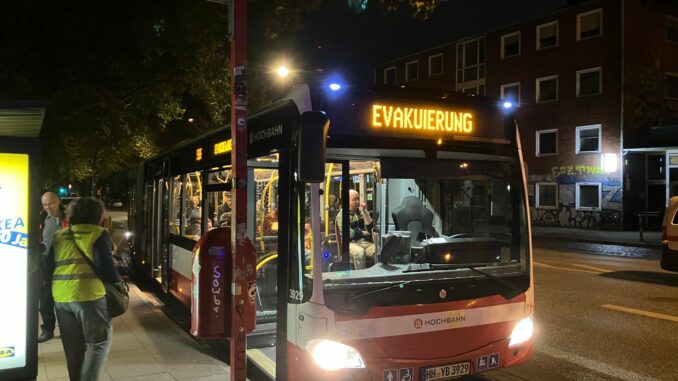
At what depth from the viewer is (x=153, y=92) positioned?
13.2m

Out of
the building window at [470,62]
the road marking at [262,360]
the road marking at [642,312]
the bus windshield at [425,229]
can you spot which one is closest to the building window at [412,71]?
the building window at [470,62]

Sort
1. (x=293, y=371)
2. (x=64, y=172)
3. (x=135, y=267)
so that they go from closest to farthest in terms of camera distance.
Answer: (x=293, y=371) → (x=135, y=267) → (x=64, y=172)

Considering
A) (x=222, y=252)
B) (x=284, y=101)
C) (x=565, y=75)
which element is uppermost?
(x=565, y=75)

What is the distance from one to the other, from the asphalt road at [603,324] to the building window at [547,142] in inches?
678

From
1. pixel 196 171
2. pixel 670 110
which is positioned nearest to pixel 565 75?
pixel 670 110

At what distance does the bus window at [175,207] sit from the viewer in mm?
8766

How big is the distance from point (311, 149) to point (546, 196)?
1162 inches

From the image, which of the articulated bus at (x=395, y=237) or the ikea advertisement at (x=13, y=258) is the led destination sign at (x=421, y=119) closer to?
the articulated bus at (x=395, y=237)

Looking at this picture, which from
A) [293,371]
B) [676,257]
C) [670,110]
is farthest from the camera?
[670,110]

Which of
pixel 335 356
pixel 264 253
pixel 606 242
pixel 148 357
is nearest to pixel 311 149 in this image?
pixel 335 356

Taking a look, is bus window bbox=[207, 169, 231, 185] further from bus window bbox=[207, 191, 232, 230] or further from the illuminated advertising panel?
the illuminated advertising panel

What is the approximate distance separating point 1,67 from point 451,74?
31474 millimetres

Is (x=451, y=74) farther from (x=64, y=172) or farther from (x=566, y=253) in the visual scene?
(x=64, y=172)

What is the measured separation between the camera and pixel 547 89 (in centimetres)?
3119
